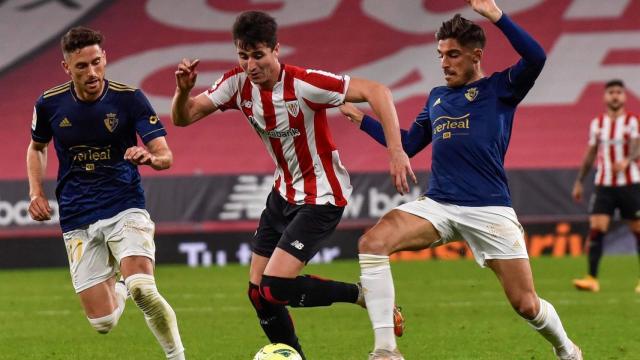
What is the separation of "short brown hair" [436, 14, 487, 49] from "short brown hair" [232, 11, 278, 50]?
1.10 meters

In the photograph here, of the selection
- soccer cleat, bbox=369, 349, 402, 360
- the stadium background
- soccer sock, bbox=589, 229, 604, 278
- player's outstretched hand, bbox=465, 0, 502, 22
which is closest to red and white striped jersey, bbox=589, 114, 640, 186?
soccer sock, bbox=589, 229, 604, 278

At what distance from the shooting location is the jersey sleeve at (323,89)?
6.49 meters

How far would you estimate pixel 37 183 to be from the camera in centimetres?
719

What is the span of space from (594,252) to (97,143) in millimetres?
7165

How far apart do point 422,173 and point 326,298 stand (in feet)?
35.4

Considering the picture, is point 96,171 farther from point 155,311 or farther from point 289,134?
point 289,134

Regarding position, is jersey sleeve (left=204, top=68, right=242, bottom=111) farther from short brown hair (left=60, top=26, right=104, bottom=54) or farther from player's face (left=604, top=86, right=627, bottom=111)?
player's face (left=604, top=86, right=627, bottom=111)

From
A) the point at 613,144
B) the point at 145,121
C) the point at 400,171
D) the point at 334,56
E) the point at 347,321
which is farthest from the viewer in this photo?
the point at 334,56

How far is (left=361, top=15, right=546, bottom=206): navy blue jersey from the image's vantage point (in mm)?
6641

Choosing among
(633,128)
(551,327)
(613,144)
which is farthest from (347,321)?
(633,128)

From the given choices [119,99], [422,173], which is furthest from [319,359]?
[422,173]

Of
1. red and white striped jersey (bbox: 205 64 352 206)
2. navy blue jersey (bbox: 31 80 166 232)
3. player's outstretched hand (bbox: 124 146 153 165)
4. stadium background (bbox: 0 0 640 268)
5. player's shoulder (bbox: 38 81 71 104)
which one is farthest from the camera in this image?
stadium background (bbox: 0 0 640 268)

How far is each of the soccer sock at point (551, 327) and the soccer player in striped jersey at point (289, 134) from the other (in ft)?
2.75

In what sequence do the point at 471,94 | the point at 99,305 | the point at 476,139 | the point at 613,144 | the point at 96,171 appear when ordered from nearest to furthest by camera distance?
the point at 476,139 < the point at 471,94 < the point at 96,171 < the point at 99,305 < the point at 613,144
